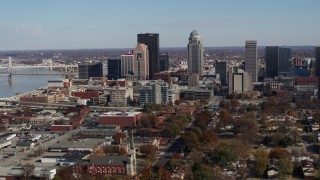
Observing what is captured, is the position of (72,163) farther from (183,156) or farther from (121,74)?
(121,74)

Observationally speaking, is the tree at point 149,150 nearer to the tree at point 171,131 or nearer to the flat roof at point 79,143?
the flat roof at point 79,143

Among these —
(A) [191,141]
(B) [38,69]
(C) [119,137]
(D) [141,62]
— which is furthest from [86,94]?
(B) [38,69]

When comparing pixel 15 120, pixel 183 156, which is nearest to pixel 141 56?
pixel 15 120

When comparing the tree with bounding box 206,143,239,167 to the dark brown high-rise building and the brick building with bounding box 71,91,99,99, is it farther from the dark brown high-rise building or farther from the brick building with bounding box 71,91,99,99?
the dark brown high-rise building

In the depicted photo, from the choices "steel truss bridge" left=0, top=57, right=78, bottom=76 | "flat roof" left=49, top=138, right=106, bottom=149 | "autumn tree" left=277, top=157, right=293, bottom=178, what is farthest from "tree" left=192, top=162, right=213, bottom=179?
"steel truss bridge" left=0, top=57, right=78, bottom=76

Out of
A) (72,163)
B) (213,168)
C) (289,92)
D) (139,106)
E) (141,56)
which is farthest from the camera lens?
(141,56)

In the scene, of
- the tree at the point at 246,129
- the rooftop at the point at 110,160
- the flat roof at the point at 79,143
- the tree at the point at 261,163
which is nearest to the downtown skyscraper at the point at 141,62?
the tree at the point at 246,129

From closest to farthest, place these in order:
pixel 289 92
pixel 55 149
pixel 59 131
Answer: pixel 55 149 → pixel 59 131 → pixel 289 92
